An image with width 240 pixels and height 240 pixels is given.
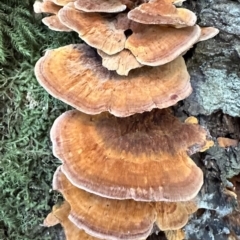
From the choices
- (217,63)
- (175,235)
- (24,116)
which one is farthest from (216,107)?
(24,116)

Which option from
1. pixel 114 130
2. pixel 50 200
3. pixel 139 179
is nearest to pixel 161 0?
pixel 114 130

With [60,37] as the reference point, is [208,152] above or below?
below

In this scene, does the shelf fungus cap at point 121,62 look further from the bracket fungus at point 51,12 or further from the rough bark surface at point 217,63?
the rough bark surface at point 217,63

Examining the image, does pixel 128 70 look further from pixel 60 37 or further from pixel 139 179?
pixel 60 37

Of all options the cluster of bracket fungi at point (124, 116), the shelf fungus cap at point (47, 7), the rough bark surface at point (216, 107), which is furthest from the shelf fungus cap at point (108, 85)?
the rough bark surface at point (216, 107)

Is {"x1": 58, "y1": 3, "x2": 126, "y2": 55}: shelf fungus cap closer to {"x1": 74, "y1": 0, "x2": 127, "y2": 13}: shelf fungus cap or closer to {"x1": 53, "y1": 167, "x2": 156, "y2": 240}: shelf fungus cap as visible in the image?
{"x1": 74, "y1": 0, "x2": 127, "y2": 13}: shelf fungus cap

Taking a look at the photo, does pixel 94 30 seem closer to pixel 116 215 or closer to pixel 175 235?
pixel 116 215
